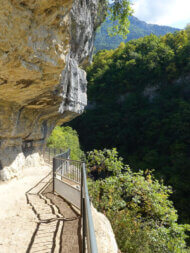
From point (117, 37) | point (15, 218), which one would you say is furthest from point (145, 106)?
point (117, 37)

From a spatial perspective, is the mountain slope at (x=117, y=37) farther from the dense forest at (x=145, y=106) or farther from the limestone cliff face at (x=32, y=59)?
the limestone cliff face at (x=32, y=59)

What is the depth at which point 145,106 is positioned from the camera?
119 feet

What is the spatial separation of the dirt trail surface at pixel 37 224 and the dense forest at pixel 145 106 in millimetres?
20382

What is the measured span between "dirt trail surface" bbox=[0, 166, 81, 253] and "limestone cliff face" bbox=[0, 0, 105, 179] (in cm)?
214

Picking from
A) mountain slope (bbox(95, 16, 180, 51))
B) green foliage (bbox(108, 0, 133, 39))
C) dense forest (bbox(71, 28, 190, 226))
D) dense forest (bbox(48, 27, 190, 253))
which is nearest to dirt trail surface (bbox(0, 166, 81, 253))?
green foliage (bbox(108, 0, 133, 39))

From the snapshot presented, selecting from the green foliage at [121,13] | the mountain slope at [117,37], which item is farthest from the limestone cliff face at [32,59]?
the mountain slope at [117,37]

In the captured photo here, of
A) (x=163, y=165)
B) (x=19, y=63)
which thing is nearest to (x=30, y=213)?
(x=19, y=63)

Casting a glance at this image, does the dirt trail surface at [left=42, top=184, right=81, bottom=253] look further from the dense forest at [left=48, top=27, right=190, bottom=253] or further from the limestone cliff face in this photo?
the dense forest at [left=48, top=27, right=190, bottom=253]

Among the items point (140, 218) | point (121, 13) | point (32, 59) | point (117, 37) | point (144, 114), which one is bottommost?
point (140, 218)

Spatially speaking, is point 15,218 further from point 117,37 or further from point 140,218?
point 117,37

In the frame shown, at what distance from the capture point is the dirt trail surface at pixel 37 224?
2.76 m

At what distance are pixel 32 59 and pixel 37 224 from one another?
3.41 metres

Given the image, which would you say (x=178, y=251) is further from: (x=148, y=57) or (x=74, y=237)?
(x=148, y=57)

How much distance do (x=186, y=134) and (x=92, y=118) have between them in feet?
63.6
